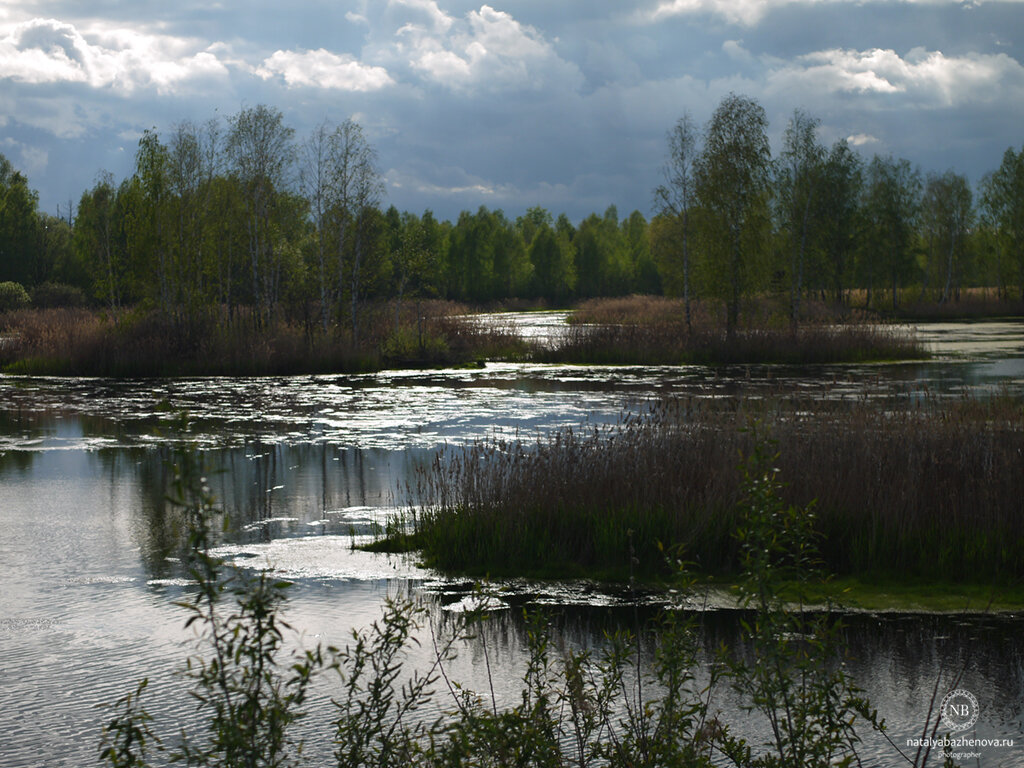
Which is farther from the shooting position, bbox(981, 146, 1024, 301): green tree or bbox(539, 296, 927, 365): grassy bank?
bbox(981, 146, 1024, 301): green tree

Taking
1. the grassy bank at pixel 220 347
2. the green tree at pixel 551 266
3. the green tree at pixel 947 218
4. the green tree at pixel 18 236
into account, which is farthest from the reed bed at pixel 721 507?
the green tree at pixel 551 266


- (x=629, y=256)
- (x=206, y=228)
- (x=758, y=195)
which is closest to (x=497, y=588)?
(x=206, y=228)

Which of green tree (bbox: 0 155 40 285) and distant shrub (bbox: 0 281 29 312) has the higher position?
green tree (bbox: 0 155 40 285)

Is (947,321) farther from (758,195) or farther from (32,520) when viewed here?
(32,520)

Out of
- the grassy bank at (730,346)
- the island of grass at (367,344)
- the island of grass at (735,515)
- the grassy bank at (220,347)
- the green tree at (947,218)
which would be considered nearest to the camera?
the island of grass at (735,515)

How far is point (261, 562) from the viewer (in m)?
8.27

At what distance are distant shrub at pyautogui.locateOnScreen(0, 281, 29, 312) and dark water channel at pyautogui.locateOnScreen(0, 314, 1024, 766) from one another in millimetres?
30798

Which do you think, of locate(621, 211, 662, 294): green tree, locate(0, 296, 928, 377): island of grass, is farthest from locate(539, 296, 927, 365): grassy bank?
locate(621, 211, 662, 294): green tree

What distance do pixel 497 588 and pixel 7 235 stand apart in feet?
214

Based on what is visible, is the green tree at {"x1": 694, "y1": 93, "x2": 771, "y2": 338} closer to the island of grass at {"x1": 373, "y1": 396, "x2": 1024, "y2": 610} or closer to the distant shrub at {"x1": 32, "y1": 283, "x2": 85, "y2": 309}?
the island of grass at {"x1": 373, "y1": 396, "x2": 1024, "y2": 610}

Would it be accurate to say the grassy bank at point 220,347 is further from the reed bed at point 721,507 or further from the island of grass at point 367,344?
the reed bed at point 721,507

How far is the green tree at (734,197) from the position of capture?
34.5 m

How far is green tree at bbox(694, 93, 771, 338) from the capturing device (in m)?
34.5

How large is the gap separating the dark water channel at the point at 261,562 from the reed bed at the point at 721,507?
2.06ft
